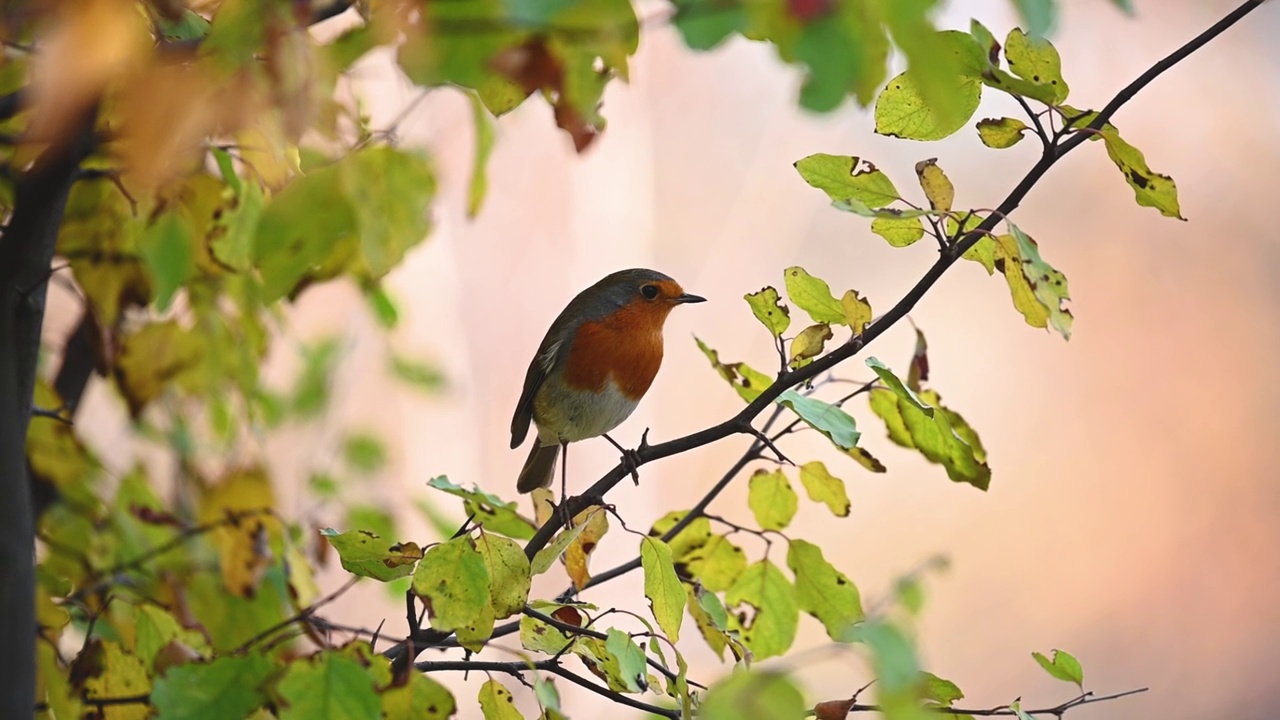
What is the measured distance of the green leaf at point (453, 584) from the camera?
74cm

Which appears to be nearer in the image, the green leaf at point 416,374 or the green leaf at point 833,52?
the green leaf at point 833,52

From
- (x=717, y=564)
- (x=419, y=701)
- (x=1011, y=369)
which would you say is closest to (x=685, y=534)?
(x=717, y=564)

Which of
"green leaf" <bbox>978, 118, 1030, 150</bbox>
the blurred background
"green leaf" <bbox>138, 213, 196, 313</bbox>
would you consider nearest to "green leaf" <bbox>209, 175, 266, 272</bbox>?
"green leaf" <bbox>138, 213, 196, 313</bbox>

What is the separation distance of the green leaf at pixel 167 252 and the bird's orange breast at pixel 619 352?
0.61m

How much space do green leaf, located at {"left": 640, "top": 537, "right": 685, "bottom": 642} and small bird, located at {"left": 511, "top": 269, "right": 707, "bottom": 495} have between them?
690 millimetres

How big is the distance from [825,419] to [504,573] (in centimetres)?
24

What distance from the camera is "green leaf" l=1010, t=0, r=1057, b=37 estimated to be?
44cm

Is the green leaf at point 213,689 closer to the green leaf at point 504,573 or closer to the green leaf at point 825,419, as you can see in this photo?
the green leaf at point 504,573

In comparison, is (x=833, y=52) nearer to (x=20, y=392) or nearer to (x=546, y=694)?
(x=546, y=694)

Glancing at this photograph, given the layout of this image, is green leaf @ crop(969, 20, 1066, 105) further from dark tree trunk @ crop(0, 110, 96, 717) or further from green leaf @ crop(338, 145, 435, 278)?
dark tree trunk @ crop(0, 110, 96, 717)

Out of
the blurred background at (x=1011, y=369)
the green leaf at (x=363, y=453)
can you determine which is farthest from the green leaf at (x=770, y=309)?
the blurred background at (x=1011, y=369)

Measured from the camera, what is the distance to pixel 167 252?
3.21ft

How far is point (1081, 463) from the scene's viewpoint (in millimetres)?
3229

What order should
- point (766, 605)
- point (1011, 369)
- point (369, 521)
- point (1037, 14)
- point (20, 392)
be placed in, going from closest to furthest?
point (1037, 14), point (20, 392), point (766, 605), point (369, 521), point (1011, 369)
